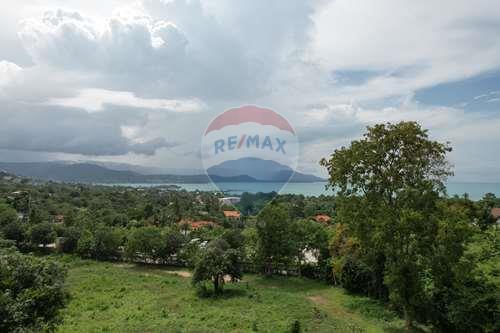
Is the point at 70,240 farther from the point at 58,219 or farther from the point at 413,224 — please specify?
the point at 413,224

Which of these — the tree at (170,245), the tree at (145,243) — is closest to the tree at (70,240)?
the tree at (145,243)

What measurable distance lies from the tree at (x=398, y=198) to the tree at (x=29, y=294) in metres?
11.5

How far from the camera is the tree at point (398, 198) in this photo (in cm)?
1424

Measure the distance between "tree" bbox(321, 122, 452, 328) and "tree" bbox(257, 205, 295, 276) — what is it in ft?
39.1

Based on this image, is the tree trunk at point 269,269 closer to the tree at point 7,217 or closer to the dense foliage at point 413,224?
the dense foliage at point 413,224

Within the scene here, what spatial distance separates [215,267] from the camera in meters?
21.3

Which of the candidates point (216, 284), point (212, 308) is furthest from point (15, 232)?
point (212, 308)

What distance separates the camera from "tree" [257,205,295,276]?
27094 millimetres

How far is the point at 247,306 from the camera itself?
18516 millimetres

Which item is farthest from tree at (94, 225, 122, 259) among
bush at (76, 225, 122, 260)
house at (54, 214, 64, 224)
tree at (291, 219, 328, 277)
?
house at (54, 214, 64, 224)

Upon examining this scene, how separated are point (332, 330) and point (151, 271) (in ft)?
67.3

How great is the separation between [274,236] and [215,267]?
23.1 feet

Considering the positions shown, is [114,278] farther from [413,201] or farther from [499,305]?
[499,305]

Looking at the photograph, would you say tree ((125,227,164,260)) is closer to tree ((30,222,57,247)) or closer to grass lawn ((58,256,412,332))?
grass lawn ((58,256,412,332))
